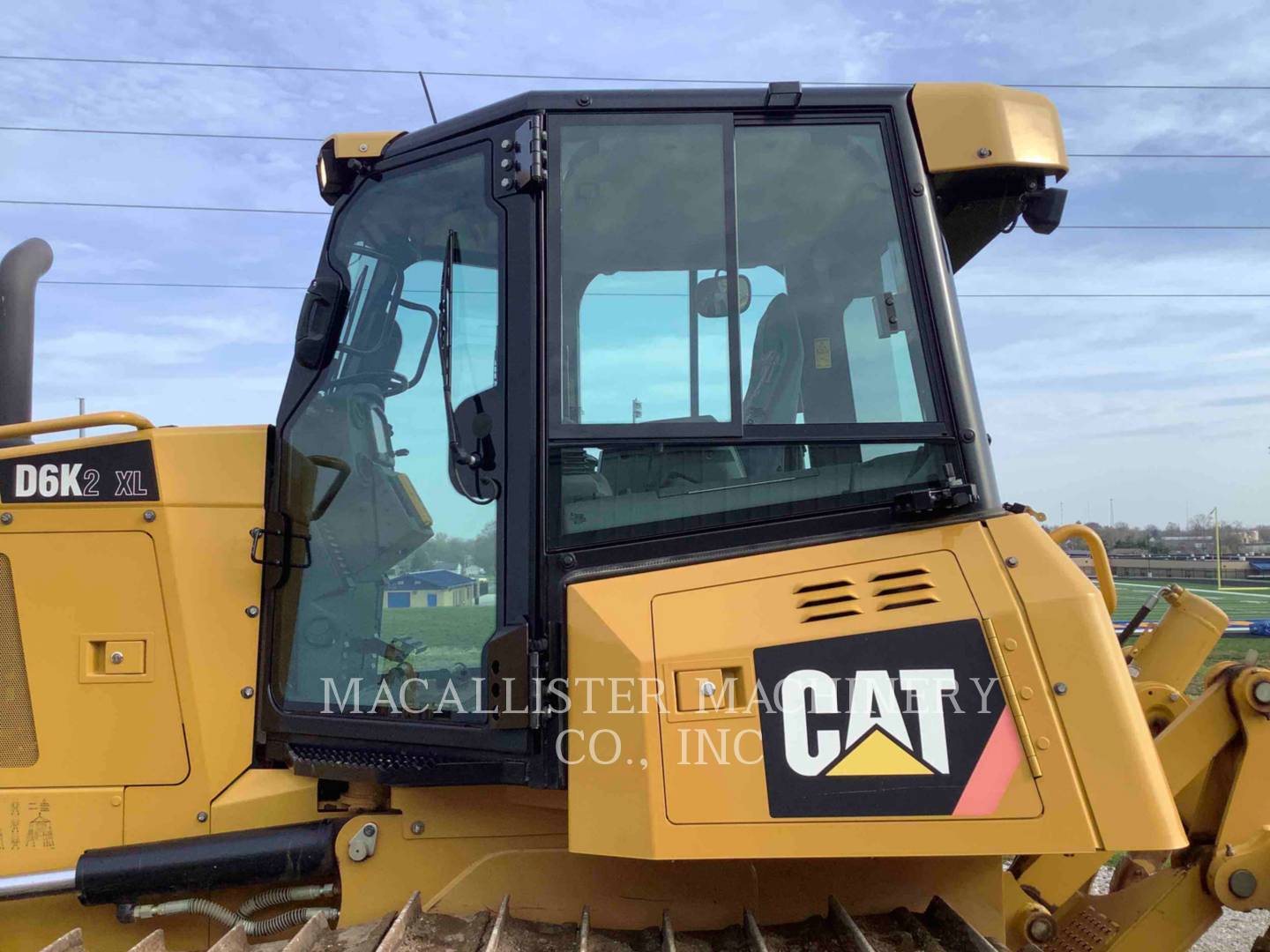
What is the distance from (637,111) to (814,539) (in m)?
1.18

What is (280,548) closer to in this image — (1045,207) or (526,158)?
(526,158)

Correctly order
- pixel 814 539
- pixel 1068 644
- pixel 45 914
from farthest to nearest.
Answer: pixel 45 914 < pixel 814 539 < pixel 1068 644

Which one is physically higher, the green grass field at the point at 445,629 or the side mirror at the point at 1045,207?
the side mirror at the point at 1045,207

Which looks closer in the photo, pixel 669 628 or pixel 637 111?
pixel 669 628

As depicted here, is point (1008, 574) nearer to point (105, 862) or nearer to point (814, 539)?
point (814, 539)

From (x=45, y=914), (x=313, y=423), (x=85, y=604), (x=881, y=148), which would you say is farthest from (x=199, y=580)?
(x=881, y=148)

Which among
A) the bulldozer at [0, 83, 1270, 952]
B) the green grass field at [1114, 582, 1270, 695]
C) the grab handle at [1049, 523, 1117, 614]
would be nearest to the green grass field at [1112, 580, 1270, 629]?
the green grass field at [1114, 582, 1270, 695]

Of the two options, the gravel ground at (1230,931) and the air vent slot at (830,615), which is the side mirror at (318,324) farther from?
the gravel ground at (1230,931)

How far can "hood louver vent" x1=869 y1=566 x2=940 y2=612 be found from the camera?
2.19 metres

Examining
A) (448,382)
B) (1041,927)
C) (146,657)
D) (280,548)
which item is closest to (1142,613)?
(1041,927)

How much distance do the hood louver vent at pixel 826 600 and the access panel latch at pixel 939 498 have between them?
0.24m

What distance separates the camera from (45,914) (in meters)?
2.71

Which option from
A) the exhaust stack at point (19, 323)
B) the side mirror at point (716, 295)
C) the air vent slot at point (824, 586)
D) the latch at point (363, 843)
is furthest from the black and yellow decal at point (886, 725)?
the exhaust stack at point (19, 323)

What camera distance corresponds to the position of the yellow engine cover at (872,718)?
2062 millimetres
